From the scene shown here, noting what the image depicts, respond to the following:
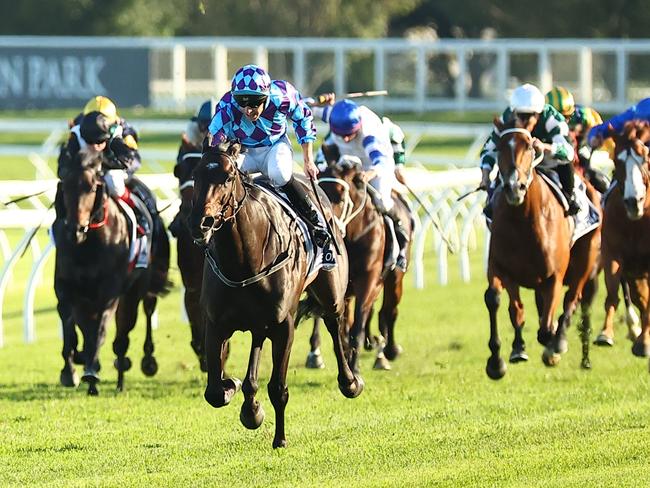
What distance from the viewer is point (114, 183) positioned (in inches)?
393

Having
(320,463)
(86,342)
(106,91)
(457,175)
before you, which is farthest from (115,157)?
(106,91)

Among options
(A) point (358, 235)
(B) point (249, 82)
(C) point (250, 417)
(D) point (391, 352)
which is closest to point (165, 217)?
(D) point (391, 352)

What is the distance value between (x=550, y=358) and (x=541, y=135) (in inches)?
56.2

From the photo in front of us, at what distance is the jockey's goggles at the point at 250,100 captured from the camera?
8008mm

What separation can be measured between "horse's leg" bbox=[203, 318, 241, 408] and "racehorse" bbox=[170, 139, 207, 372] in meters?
2.42

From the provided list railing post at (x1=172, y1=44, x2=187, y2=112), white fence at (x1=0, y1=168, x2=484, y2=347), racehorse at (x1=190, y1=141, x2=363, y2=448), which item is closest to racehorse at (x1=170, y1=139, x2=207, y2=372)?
white fence at (x1=0, y1=168, x2=484, y2=347)

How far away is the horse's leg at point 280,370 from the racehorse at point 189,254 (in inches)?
90.3

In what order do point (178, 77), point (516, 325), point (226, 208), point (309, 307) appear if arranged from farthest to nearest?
point (178, 77), point (516, 325), point (309, 307), point (226, 208)

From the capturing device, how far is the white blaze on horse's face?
1023cm

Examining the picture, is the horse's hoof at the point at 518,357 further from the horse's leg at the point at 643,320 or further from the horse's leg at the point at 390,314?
the horse's leg at the point at 390,314

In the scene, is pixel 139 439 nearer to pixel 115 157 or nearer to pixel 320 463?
pixel 320 463

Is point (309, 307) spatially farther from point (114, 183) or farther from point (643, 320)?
point (643, 320)

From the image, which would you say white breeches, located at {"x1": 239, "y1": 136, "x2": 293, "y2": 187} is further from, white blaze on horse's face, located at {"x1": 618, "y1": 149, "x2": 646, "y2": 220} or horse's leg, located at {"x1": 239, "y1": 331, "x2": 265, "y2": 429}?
white blaze on horse's face, located at {"x1": 618, "y1": 149, "x2": 646, "y2": 220}

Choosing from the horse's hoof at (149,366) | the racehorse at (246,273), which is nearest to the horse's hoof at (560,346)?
the horse's hoof at (149,366)
